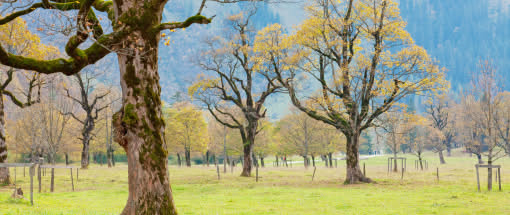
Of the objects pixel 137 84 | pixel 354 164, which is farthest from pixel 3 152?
pixel 354 164

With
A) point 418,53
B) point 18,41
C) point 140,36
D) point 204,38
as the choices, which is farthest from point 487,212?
point 204,38

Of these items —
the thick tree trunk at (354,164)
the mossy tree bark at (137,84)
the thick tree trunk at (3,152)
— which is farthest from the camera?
the thick tree trunk at (354,164)

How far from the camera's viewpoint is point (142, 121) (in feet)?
30.3

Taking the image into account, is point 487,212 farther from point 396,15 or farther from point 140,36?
point 396,15

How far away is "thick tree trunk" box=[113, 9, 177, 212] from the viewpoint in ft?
29.9

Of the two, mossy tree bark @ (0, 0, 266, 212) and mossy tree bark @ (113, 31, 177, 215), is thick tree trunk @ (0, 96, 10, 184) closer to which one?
mossy tree bark @ (0, 0, 266, 212)

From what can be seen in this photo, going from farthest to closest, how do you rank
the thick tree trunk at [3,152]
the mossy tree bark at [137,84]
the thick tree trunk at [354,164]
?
the thick tree trunk at [354,164], the thick tree trunk at [3,152], the mossy tree bark at [137,84]

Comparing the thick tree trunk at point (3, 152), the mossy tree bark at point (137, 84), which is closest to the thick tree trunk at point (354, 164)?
the mossy tree bark at point (137, 84)

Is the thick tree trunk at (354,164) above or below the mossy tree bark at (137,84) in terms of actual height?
below

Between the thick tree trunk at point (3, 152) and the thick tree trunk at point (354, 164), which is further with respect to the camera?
the thick tree trunk at point (354, 164)

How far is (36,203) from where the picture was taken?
15883mm

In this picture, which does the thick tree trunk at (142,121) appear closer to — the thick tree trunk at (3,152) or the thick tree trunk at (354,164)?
the thick tree trunk at (3,152)

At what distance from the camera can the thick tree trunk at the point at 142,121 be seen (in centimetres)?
912

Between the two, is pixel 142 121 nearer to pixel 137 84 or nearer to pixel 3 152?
pixel 137 84
